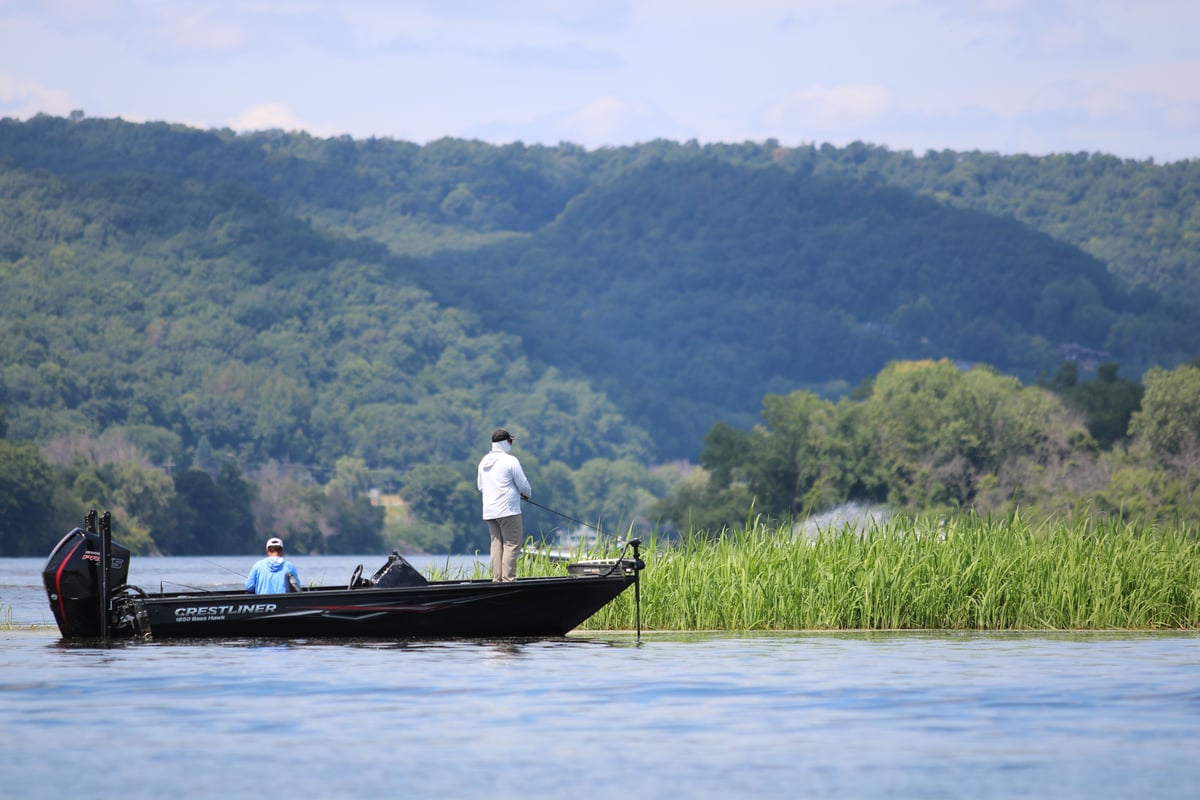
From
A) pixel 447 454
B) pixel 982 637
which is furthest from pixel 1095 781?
pixel 447 454

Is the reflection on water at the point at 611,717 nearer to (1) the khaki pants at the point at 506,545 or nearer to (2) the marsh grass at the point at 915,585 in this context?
(1) the khaki pants at the point at 506,545

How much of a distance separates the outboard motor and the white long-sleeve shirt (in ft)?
14.7

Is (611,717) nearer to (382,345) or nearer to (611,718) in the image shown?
(611,718)

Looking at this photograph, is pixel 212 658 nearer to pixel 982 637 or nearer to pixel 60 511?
pixel 982 637

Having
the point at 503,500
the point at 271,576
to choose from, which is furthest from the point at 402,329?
the point at 503,500

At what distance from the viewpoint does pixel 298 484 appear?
139000 mm

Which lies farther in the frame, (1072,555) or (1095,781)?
(1072,555)

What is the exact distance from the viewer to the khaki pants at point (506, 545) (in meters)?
22.5

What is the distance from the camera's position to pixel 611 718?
50.9 feet

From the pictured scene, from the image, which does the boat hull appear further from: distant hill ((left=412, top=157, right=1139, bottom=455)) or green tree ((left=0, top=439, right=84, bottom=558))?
distant hill ((left=412, top=157, right=1139, bottom=455))

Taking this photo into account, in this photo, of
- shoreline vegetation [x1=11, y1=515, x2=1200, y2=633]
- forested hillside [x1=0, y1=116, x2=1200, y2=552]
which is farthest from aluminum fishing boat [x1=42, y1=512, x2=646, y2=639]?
forested hillside [x1=0, y1=116, x2=1200, y2=552]

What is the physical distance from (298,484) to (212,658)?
12007 centimetres

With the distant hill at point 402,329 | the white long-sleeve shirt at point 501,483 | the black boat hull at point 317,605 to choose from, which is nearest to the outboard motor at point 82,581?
the black boat hull at point 317,605

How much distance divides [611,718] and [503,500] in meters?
6.91
